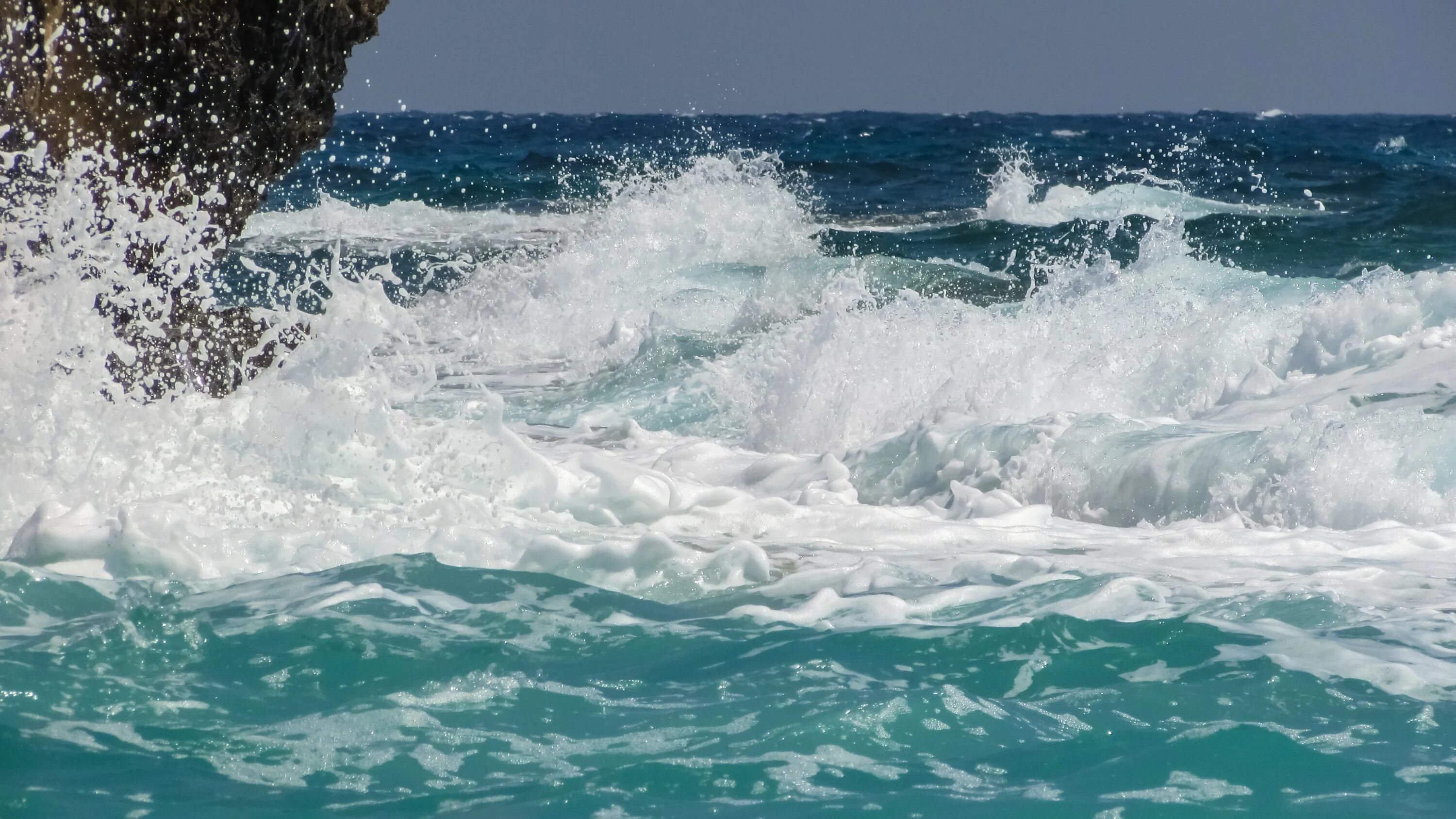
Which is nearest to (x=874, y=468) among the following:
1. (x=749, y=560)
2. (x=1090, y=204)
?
(x=749, y=560)

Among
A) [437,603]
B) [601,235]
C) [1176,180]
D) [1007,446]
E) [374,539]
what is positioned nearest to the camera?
[437,603]

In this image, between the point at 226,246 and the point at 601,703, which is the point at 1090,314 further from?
the point at 601,703

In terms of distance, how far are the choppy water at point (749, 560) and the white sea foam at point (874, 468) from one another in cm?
2

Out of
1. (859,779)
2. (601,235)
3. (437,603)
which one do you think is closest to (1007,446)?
(437,603)

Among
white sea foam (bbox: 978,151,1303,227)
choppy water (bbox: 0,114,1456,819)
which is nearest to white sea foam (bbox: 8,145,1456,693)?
choppy water (bbox: 0,114,1456,819)

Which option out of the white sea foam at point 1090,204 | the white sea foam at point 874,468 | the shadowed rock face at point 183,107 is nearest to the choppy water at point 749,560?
the white sea foam at point 874,468

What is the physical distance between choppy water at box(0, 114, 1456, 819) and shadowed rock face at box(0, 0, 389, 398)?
26 cm

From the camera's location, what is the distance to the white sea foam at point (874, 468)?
4.15 meters

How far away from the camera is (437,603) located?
389 cm

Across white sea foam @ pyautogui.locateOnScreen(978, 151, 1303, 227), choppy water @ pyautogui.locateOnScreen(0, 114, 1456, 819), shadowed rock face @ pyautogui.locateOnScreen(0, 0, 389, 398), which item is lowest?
choppy water @ pyautogui.locateOnScreen(0, 114, 1456, 819)

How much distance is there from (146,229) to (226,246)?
77cm

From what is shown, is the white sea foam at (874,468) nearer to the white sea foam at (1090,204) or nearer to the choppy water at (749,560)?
the choppy water at (749,560)

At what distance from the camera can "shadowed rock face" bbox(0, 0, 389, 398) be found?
16.8 feet

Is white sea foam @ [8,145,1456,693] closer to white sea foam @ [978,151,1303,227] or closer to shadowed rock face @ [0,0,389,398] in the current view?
shadowed rock face @ [0,0,389,398]
